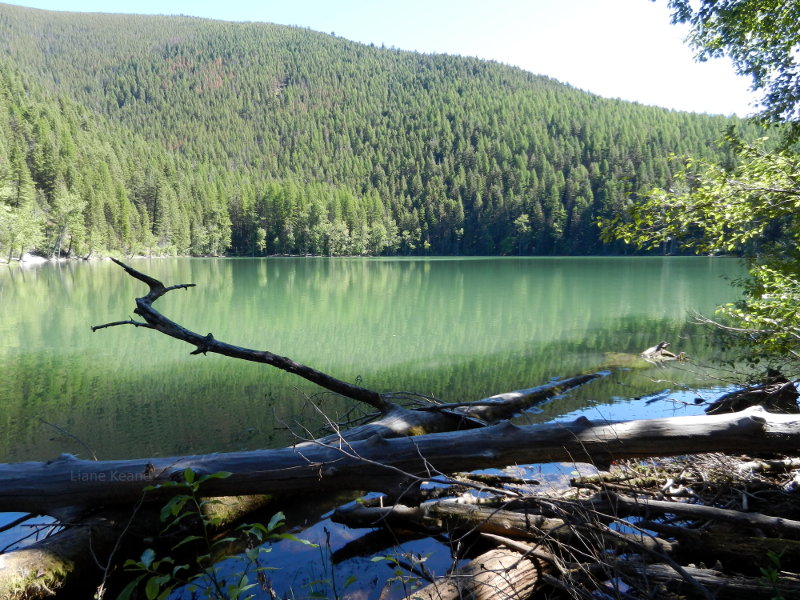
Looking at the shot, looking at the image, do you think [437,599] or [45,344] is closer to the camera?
[437,599]

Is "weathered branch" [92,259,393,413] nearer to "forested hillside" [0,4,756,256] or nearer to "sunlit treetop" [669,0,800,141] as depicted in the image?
"sunlit treetop" [669,0,800,141]

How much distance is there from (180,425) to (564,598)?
643cm

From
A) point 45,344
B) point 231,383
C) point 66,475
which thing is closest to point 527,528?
point 66,475

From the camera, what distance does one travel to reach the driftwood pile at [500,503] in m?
3.14

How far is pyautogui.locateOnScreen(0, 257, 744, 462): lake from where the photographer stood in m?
7.86

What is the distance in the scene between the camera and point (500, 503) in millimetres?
3949

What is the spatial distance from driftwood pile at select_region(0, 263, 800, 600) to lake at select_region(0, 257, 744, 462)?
86 cm

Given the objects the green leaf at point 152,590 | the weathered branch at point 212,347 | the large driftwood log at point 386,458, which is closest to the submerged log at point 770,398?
the large driftwood log at point 386,458

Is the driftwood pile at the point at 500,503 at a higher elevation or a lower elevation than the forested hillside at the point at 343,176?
lower

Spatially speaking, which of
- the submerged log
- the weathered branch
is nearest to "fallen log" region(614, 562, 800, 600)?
the weathered branch

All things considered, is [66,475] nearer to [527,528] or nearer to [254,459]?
[254,459]

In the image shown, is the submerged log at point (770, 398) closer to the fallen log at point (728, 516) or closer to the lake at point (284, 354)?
the lake at point (284, 354)

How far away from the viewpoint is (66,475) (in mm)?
3883

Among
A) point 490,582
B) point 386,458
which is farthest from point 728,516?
point 386,458
